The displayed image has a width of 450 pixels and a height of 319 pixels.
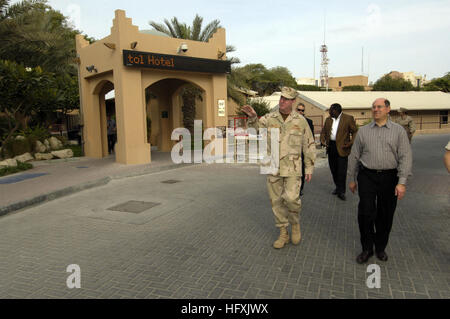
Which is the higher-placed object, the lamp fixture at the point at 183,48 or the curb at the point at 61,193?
the lamp fixture at the point at 183,48

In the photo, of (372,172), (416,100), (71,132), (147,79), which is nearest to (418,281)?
(372,172)

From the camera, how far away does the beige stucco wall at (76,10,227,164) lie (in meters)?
12.0

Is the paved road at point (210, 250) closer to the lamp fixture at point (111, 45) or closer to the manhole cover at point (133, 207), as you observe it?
the manhole cover at point (133, 207)

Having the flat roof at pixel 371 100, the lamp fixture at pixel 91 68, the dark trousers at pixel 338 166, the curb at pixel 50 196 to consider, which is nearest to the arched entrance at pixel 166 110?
the lamp fixture at pixel 91 68

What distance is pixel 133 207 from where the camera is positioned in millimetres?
6625

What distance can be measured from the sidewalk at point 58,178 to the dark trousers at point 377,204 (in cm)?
636

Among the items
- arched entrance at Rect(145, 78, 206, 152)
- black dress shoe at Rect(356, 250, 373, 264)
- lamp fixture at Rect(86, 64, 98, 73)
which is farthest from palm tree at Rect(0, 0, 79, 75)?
black dress shoe at Rect(356, 250, 373, 264)

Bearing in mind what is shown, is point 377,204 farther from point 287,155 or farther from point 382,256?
point 287,155

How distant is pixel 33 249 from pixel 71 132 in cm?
1841

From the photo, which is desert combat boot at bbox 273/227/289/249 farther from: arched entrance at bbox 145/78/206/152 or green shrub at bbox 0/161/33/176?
arched entrance at bbox 145/78/206/152

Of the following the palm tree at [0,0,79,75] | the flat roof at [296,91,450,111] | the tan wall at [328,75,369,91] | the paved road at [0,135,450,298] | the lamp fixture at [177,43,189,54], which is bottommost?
the paved road at [0,135,450,298]

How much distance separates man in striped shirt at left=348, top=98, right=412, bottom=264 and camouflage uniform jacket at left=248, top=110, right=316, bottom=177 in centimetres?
59

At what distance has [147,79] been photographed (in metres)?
12.7

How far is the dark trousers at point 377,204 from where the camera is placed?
3.76 meters
